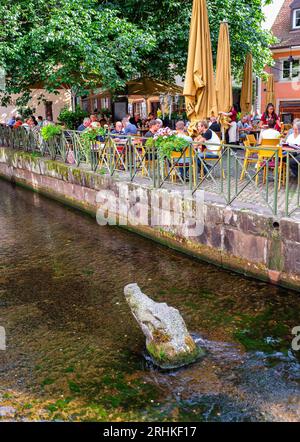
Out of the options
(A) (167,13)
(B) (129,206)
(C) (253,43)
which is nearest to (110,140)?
(B) (129,206)

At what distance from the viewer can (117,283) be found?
806 centimetres

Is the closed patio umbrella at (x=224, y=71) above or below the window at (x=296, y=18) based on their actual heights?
below

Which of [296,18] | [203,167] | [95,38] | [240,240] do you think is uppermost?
[296,18]

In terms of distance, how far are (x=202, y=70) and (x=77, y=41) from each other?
460cm

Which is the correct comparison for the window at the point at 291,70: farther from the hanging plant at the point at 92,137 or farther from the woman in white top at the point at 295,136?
the woman in white top at the point at 295,136

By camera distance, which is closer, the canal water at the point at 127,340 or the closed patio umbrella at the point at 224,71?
the canal water at the point at 127,340

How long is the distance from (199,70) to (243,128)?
628 cm

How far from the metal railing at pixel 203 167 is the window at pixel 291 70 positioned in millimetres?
18486

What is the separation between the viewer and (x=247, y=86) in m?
17.7

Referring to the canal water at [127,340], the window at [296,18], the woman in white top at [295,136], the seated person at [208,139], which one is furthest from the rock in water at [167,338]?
the window at [296,18]

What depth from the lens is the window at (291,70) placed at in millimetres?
30266

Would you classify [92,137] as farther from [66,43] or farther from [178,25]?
[178,25]

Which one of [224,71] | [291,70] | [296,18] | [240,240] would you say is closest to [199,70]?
[224,71]

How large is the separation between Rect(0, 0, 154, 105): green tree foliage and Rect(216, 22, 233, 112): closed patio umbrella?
2679 millimetres
